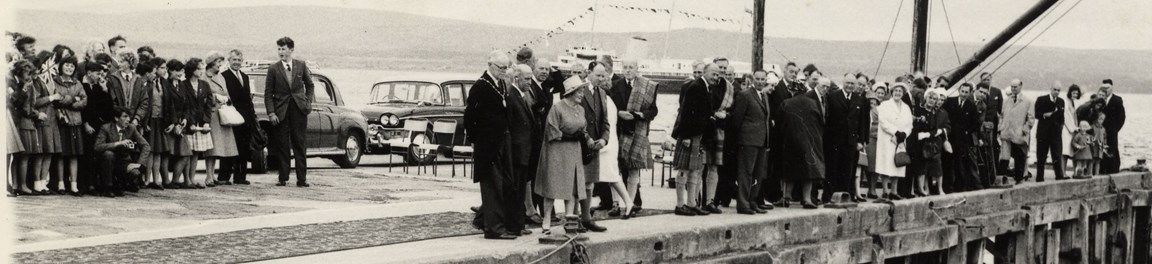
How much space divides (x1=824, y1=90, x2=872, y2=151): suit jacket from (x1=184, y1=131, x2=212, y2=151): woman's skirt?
6707mm

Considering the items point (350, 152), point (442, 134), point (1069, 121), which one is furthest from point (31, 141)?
point (1069, 121)

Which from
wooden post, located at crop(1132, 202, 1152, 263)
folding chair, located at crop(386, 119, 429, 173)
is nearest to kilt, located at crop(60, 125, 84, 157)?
folding chair, located at crop(386, 119, 429, 173)

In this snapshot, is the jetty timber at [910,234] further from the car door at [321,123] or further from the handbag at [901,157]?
the car door at [321,123]

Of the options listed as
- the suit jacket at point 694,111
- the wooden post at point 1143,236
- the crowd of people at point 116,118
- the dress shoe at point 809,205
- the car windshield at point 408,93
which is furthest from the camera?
the car windshield at point 408,93

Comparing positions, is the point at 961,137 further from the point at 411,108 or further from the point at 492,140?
the point at 411,108

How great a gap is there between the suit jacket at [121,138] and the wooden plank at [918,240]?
7.77 metres

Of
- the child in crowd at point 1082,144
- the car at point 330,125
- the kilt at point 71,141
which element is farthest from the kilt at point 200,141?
the child in crowd at point 1082,144

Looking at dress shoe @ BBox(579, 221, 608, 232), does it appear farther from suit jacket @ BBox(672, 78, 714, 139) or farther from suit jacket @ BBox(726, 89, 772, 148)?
suit jacket @ BBox(726, 89, 772, 148)

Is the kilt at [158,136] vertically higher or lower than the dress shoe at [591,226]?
higher

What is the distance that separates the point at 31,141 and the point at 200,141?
2.40 metres

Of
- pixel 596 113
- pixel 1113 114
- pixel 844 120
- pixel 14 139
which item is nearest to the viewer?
pixel 596 113

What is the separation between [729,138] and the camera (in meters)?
14.0

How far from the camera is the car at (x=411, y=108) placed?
22516mm

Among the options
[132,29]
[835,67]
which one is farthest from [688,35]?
[132,29]
